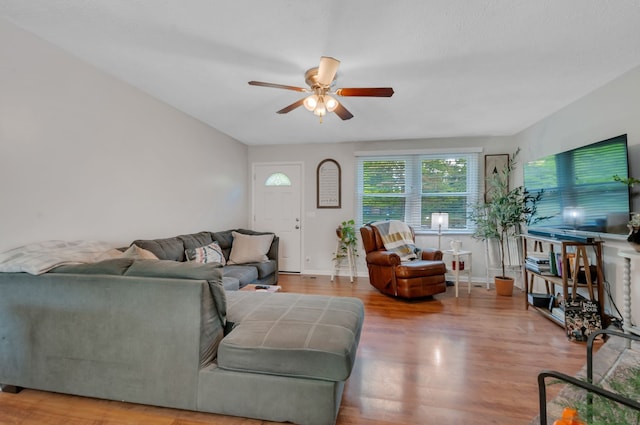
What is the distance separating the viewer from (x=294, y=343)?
1.56m

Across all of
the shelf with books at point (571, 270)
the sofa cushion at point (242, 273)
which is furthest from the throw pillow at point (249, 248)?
the shelf with books at point (571, 270)

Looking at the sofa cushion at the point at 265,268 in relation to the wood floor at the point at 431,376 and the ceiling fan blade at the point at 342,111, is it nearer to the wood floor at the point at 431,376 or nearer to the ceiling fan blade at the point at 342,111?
the wood floor at the point at 431,376

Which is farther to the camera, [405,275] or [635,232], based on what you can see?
[405,275]

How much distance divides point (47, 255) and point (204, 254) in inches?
64.0

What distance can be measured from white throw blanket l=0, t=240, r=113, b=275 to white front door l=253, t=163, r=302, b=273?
312cm

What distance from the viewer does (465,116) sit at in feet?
12.0

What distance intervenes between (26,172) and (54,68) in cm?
83

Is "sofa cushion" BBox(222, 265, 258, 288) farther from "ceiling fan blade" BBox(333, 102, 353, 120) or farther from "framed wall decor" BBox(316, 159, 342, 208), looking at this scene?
"ceiling fan blade" BBox(333, 102, 353, 120)

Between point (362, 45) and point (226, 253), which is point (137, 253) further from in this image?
point (362, 45)

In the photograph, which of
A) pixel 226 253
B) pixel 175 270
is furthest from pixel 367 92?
pixel 226 253

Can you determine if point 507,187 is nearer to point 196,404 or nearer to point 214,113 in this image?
point 214,113

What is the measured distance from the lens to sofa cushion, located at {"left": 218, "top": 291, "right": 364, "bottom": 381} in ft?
4.93

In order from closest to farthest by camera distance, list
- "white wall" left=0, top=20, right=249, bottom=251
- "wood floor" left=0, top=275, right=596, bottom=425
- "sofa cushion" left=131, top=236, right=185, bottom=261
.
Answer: "wood floor" left=0, top=275, right=596, bottom=425, "white wall" left=0, top=20, right=249, bottom=251, "sofa cushion" left=131, top=236, right=185, bottom=261

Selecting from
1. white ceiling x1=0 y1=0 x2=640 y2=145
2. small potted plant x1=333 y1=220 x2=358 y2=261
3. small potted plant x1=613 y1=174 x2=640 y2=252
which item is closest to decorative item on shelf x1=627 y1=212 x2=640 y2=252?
small potted plant x1=613 y1=174 x2=640 y2=252
